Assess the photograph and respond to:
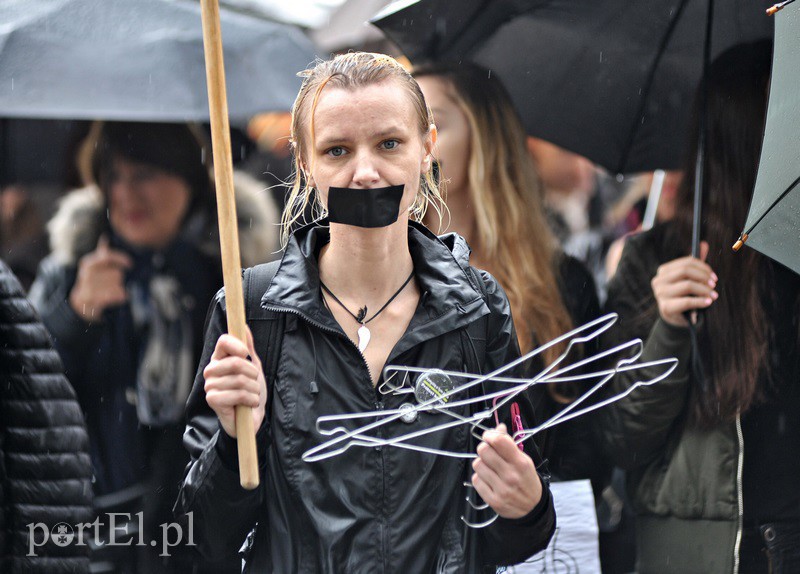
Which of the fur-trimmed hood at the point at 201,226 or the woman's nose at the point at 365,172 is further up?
the fur-trimmed hood at the point at 201,226

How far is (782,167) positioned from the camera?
2.88 metres

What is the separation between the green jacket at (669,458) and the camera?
3660mm

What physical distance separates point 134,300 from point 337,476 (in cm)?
212

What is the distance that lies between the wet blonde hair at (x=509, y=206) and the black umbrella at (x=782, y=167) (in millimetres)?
1019

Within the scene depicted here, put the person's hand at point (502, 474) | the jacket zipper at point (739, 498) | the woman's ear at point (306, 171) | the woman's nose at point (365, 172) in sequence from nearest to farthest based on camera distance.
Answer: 1. the person's hand at point (502, 474)
2. the woman's nose at point (365, 172)
3. the woman's ear at point (306, 171)
4. the jacket zipper at point (739, 498)

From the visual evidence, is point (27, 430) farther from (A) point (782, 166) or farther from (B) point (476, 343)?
(A) point (782, 166)

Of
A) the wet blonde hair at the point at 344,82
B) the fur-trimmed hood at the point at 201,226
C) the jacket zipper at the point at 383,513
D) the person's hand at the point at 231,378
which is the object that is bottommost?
the jacket zipper at the point at 383,513

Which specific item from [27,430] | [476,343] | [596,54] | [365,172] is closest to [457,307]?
[476,343]

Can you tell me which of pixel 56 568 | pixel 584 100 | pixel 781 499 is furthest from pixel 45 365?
pixel 781 499

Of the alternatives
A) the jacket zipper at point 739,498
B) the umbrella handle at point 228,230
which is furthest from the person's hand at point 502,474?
the jacket zipper at point 739,498

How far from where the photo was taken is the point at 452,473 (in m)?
2.18

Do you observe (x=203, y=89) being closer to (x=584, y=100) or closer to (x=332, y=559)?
(x=584, y=100)

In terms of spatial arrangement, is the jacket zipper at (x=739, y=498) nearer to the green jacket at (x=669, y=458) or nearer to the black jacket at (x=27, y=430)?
the green jacket at (x=669, y=458)

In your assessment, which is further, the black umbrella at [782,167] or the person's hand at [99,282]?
the person's hand at [99,282]
